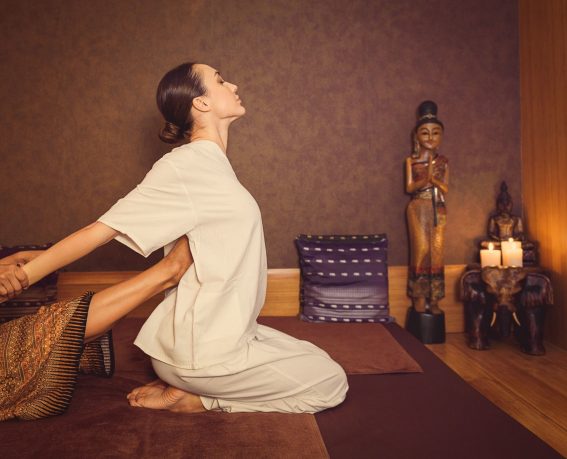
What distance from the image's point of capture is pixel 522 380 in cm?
212

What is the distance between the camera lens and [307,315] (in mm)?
2590

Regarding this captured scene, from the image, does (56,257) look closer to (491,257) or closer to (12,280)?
(12,280)

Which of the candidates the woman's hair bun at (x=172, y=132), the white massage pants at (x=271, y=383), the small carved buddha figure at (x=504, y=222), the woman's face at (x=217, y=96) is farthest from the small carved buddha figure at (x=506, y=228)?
the woman's hair bun at (x=172, y=132)

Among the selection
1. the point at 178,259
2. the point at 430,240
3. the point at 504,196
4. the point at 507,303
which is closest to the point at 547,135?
the point at 504,196

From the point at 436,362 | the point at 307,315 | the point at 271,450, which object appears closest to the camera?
the point at 271,450

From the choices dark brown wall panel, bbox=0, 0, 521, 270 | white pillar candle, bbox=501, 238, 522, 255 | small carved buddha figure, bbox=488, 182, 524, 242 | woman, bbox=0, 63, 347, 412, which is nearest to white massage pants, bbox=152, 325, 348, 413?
woman, bbox=0, 63, 347, 412

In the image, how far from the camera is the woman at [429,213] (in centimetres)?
278

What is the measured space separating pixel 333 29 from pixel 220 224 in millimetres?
2177

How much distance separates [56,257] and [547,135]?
2.80 metres

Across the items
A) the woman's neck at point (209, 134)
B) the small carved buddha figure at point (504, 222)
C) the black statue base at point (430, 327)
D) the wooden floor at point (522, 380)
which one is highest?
the woman's neck at point (209, 134)

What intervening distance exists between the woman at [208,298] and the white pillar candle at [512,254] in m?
1.66

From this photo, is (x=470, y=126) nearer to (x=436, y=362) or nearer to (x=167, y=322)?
(x=436, y=362)

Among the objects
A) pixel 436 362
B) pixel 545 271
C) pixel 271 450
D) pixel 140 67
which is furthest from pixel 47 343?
pixel 545 271

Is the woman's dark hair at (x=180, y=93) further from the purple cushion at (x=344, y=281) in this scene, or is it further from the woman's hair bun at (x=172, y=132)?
the purple cushion at (x=344, y=281)
